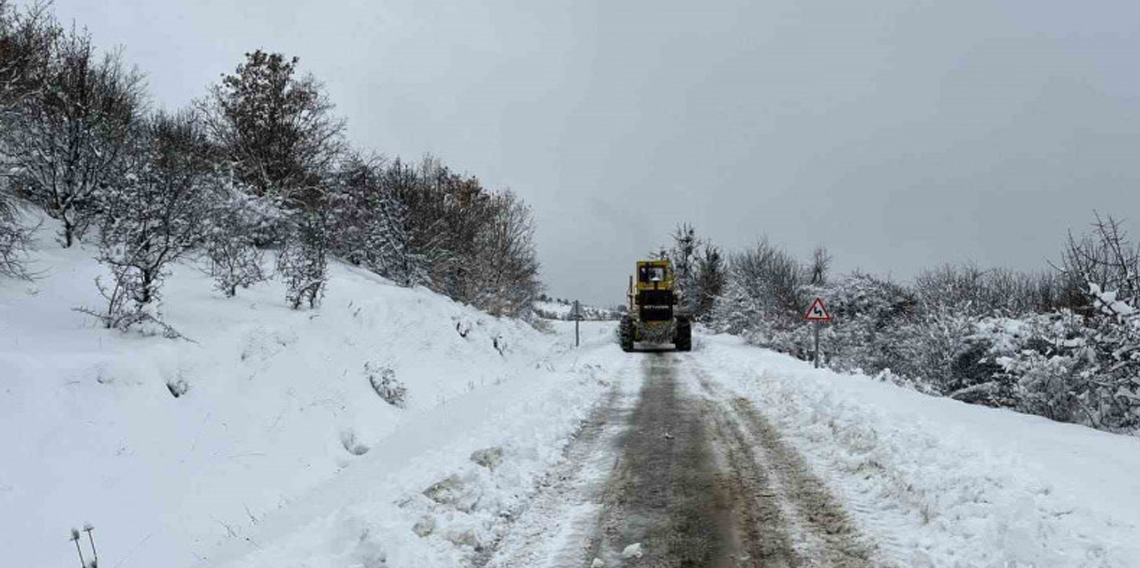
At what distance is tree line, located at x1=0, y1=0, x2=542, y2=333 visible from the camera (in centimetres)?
1177

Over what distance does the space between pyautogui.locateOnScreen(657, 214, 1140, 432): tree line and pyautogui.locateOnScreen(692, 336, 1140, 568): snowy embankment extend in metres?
1.44

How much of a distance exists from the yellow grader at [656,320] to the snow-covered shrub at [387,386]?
14172 mm

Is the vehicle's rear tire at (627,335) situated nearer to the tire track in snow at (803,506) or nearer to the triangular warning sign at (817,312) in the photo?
the triangular warning sign at (817,312)

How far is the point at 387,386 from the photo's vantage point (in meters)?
14.3

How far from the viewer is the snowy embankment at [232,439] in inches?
219

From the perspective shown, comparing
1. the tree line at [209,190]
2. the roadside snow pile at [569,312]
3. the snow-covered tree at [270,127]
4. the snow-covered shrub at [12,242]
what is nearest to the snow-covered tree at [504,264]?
the tree line at [209,190]

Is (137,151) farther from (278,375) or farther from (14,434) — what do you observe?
(14,434)

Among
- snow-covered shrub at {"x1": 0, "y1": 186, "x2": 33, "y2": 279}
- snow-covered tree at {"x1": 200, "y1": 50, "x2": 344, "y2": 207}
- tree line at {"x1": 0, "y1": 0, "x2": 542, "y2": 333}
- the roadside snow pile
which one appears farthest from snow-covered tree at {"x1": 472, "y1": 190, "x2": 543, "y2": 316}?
the roadside snow pile

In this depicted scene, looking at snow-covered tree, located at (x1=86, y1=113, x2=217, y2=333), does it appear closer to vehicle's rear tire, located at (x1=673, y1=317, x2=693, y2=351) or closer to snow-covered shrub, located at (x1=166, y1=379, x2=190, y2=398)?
snow-covered shrub, located at (x1=166, y1=379, x2=190, y2=398)

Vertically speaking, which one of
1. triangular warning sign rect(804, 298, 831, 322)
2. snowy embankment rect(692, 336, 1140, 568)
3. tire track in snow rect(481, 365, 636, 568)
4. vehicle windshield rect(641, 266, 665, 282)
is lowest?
tire track in snow rect(481, 365, 636, 568)

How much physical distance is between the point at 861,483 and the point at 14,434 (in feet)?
31.0

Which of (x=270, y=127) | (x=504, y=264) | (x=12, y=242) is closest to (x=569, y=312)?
(x=504, y=264)

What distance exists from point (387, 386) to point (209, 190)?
7295 millimetres

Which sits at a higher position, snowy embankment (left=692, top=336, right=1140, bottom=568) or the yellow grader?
the yellow grader
